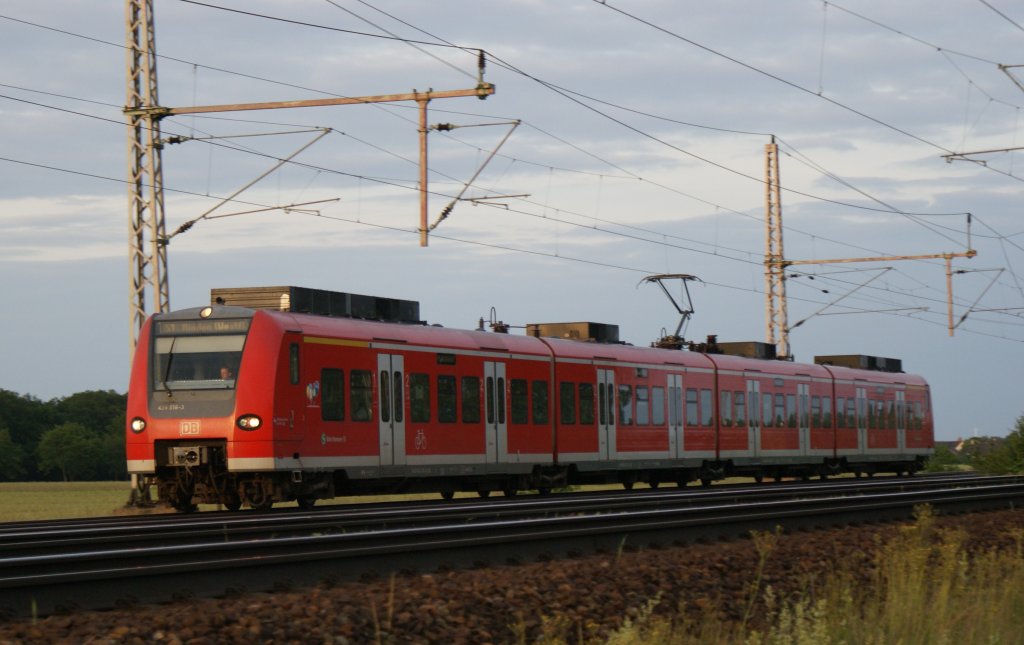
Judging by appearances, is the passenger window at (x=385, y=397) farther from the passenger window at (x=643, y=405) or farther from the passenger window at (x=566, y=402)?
the passenger window at (x=643, y=405)

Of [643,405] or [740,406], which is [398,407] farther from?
[740,406]

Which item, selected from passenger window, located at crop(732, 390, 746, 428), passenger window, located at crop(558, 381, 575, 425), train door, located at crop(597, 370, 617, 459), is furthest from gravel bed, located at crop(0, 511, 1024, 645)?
passenger window, located at crop(732, 390, 746, 428)

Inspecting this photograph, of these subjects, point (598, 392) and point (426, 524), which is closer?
point (426, 524)

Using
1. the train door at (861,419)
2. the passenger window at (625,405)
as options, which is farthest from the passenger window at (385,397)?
the train door at (861,419)

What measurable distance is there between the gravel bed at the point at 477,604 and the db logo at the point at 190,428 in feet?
29.5

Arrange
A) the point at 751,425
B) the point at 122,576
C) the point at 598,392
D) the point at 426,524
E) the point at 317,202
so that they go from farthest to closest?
the point at 751,425, the point at 598,392, the point at 317,202, the point at 426,524, the point at 122,576

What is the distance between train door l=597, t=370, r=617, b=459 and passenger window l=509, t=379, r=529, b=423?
9.40 ft

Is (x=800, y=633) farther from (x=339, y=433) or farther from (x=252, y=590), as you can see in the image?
(x=339, y=433)

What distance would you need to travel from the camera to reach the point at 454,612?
9.95 metres

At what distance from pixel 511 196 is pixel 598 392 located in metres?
5.03

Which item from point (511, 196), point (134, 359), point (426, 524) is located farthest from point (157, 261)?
point (426, 524)

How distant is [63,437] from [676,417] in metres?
46.7

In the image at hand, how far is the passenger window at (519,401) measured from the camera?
2691cm

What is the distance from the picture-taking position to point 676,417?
3259 cm
